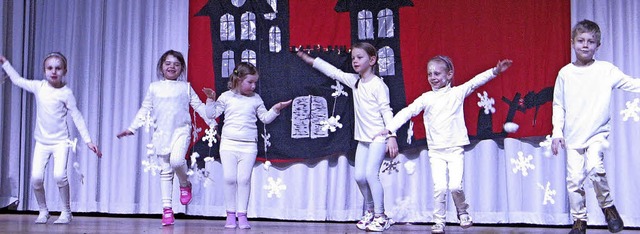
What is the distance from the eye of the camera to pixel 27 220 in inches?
188

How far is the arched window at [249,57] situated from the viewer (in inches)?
203

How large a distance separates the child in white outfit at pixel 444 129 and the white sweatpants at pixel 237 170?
84 centimetres

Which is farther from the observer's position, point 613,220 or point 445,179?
point 445,179

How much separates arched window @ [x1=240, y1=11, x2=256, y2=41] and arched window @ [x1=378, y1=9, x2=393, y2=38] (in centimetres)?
84

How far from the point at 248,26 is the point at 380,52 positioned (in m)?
0.90

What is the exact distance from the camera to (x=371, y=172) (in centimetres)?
427

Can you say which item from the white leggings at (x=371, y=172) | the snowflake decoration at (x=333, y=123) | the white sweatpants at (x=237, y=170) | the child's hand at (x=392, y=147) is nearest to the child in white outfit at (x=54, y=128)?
the white sweatpants at (x=237, y=170)

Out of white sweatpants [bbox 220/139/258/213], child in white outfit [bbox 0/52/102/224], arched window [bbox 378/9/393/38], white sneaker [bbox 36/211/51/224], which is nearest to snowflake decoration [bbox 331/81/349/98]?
arched window [bbox 378/9/393/38]

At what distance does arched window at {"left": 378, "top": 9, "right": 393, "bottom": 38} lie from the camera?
4.97 m

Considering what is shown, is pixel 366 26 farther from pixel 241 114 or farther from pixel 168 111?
pixel 168 111

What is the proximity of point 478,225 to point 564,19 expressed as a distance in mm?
1370

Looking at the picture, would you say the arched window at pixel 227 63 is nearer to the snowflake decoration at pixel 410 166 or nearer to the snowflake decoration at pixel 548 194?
the snowflake decoration at pixel 410 166

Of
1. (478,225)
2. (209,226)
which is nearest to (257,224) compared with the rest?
(209,226)

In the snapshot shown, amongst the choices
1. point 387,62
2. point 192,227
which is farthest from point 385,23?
point 192,227
